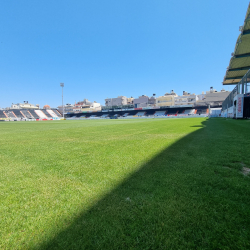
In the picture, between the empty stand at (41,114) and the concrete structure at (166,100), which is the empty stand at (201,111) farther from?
the empty stand at (41,114)

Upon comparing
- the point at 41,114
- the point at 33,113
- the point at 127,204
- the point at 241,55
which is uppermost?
the point at 241,55

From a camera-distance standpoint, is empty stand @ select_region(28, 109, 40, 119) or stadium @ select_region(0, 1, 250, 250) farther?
empty stand @ select_region(28, 109, 40, 119)

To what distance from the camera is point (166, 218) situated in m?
1.15

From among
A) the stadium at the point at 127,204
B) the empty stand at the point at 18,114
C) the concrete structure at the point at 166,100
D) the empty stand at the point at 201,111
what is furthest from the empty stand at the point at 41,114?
the stadium at the point at 127,204

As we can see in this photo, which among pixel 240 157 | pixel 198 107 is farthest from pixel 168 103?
pixel 240 157

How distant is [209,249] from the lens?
0.89 m

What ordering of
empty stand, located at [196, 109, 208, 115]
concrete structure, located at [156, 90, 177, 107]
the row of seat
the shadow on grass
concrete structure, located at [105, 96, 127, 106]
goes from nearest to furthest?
the shadow on grass, empty stand, located at [196, 109, 208, 115], the row of seat, concrete structure, located at [156, 90, 177, 107], concrete structure, located at [105, 96, 127, 106]

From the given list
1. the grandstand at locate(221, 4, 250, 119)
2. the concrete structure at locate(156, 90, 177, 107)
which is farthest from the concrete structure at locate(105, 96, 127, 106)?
the grandstand at locate(221, 4, 250, 119)

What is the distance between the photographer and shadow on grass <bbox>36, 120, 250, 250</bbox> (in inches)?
37.0

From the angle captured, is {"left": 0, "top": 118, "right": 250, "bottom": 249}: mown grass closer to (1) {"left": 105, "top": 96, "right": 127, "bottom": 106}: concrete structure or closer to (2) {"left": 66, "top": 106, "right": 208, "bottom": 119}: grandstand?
(2) {"left": 66, "top": 106, "right": 208, "bottom": 119}: grandstand

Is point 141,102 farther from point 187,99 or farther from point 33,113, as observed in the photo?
point 33,113

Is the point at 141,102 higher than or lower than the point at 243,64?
lower

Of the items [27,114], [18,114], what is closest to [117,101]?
[27,114]

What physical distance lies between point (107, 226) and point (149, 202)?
1.49ft
